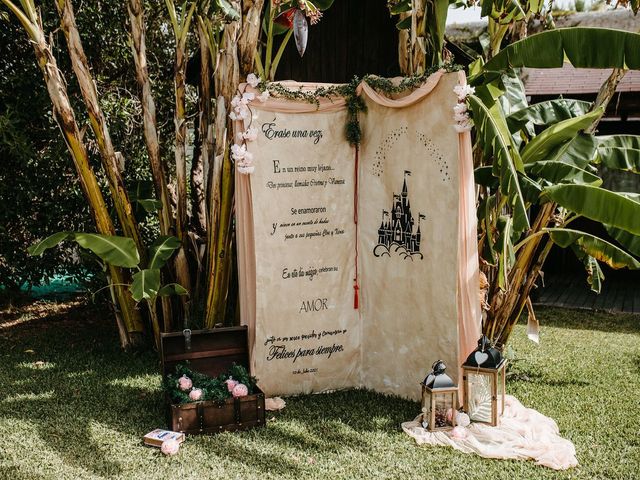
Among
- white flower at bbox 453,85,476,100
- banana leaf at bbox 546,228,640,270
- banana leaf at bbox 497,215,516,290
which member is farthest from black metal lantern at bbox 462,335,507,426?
white flower at bbox 453,85,476,100

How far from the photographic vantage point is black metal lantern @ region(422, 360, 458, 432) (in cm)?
498

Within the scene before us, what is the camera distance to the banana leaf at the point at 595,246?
5.76 meters

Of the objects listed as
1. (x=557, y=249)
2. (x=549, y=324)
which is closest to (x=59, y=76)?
(x=549, y=324)

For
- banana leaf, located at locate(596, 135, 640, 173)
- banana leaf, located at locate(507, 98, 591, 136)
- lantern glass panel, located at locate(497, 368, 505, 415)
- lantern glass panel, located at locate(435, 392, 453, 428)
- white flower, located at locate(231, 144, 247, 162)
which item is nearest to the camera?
lantern glass panel, located at locate(435, 392, 453, 428)

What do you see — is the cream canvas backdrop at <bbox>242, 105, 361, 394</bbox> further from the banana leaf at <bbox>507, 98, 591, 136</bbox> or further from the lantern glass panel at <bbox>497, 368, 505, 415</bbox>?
the banana leaf at <bbox>507, 98, 591, 136</bbox>

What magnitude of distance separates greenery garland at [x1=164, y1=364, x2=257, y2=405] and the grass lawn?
0.29 meters

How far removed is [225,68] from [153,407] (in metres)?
3.04

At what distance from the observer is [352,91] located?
5.80 meters

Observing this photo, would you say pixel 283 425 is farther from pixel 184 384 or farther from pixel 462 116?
pixel 462 116

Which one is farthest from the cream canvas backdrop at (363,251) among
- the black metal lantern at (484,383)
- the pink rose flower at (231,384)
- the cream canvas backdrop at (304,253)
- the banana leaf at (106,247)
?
the banana leaf at (106,247)

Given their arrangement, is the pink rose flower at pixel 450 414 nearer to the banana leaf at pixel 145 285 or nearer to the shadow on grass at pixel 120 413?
the shadow on grass at pixel 120 413

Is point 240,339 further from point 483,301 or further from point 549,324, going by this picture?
point 549,324

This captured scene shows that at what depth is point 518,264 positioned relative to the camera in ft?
20.6

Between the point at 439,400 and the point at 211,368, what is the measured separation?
1.89 meters
